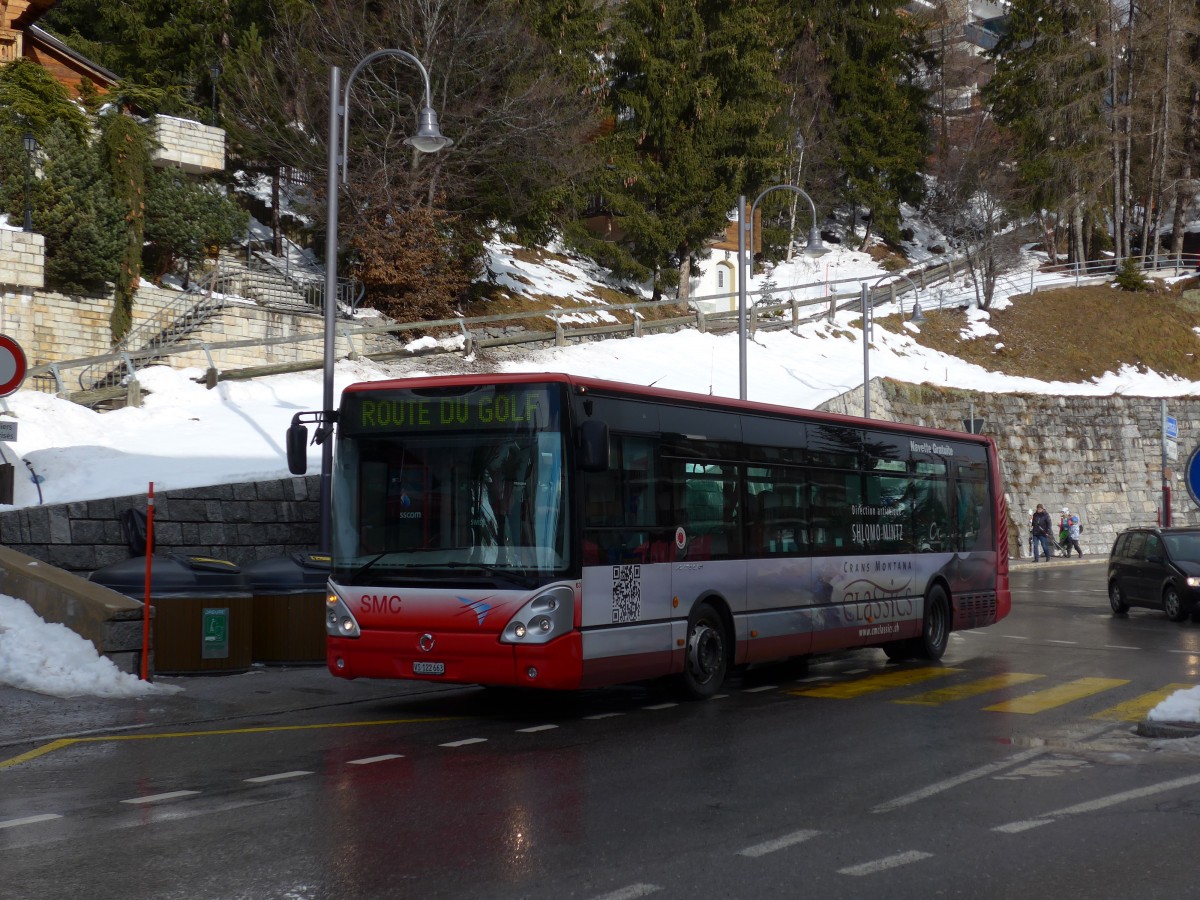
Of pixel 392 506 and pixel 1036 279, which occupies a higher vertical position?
pixel 1036 279

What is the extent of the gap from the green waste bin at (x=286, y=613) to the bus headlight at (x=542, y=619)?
4.68 meters

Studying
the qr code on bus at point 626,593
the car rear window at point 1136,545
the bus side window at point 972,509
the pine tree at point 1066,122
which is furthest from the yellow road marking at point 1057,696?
the pine tree at point 1066,122

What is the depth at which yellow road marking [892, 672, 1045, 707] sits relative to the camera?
40.8 ft

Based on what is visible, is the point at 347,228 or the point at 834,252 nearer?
the point at 347,228

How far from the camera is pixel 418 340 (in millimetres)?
32906

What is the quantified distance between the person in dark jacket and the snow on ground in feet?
21.6

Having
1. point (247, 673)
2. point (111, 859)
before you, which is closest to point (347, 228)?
point (247, 673)

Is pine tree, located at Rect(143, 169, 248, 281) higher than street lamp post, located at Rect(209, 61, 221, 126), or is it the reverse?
street lamp post, located at Rect(209, 61, 221, 126)

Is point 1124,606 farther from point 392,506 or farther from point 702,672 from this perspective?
point 392,506

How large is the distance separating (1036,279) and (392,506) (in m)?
60.4

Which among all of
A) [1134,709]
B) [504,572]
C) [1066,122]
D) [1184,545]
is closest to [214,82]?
[1184,545]

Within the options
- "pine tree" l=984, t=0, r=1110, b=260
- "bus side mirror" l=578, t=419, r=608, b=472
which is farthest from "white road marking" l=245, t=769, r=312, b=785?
"pine tree" l=984, t=0, r=1110, b=260

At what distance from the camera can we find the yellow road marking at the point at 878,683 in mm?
13062

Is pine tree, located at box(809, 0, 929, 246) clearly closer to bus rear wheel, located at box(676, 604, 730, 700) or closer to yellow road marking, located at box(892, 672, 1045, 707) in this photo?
yellow road marking, located at box(892, 672, 1045, 707)
